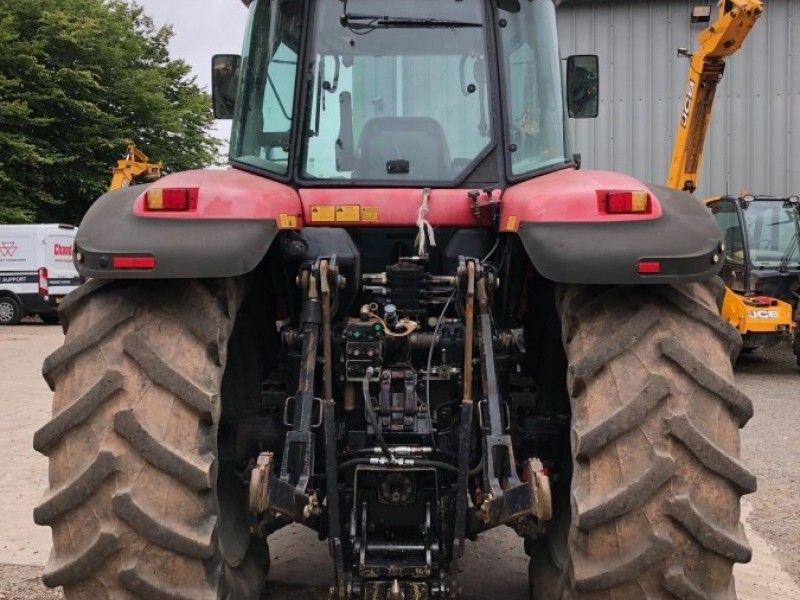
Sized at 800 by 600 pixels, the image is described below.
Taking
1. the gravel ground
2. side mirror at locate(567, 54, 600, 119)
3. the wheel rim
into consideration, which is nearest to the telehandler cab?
the gravel ground

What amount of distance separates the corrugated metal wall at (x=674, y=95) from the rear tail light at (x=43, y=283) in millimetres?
12568

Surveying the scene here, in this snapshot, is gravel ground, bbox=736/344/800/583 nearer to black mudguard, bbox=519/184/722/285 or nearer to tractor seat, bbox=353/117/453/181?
black mudguard, bbox=519/184/722/285

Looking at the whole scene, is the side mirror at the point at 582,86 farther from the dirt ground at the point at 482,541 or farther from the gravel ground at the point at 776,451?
the gravel ground at the point at 776,451

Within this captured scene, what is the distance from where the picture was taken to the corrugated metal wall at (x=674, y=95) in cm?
1465

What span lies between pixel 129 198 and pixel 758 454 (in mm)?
5693

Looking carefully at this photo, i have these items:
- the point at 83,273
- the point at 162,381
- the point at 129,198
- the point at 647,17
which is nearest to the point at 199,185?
the point at 129,198

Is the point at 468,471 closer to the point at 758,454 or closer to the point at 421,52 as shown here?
the point at 421,52

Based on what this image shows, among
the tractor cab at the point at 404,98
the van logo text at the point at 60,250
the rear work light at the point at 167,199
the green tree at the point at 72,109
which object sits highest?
the green tree at the point at 72,109

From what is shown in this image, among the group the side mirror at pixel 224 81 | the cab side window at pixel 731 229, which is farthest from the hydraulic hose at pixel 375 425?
the cab side window at pixel 731 229

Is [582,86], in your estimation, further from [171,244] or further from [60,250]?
[60,250]

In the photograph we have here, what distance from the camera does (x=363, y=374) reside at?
3156 mm

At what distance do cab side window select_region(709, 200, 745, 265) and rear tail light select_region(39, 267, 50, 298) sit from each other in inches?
583

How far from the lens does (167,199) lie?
2.79 metres

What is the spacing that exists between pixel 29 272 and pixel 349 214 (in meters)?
19.4
